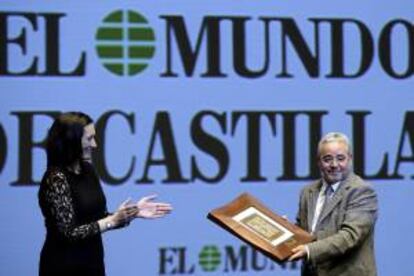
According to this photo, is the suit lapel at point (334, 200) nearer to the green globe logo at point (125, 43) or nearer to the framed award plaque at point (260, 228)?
the framed award plaque at point (260, 228)

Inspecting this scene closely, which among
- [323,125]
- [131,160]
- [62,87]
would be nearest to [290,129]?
[323,125]

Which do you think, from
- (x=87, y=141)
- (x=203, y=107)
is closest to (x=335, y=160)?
(x=87, y=141)

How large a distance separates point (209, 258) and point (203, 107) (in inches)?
31.1

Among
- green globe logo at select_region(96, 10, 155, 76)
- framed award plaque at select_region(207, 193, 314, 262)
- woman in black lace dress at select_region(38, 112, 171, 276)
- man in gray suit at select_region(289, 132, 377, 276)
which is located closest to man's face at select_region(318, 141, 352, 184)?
man in gray suit at select_region(289, 132, 377, 276)

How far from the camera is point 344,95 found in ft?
16.3

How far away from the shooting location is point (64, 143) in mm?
3369

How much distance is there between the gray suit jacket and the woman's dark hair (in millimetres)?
933

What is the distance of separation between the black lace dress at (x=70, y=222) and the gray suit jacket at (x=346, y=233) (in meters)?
0.81

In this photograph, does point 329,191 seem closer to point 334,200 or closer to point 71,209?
point 334,200

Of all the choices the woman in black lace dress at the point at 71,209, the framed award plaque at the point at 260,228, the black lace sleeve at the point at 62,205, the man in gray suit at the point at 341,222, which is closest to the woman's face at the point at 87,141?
the woman in black lace dress at the point at 71,209

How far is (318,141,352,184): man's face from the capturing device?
333cm

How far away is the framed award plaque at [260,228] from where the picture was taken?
3.23 metres

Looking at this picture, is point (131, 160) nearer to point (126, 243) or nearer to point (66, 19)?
point (126, 243)

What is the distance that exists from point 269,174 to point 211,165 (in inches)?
12.9
